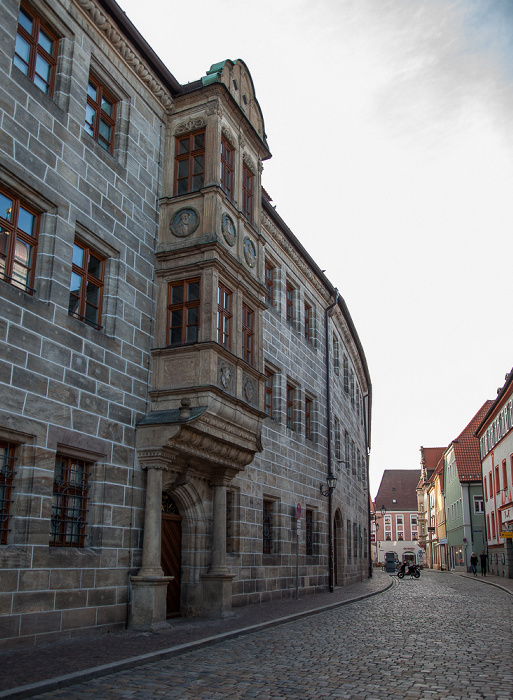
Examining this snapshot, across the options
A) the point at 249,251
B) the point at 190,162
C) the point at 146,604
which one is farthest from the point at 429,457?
the point at 146,604

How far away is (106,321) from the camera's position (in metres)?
12.2

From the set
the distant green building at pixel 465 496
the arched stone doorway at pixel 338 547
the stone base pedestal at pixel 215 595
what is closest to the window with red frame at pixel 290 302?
the arched stone doorway at pixel 338 547

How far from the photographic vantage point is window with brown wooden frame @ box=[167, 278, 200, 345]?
13547 millimetres

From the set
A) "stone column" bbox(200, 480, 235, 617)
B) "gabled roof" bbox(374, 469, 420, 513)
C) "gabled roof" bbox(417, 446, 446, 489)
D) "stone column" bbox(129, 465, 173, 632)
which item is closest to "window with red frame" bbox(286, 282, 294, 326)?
"stone column" bbox(200, 480, 235, 617)

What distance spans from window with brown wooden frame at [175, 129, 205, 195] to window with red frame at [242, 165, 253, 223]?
1.79 metres

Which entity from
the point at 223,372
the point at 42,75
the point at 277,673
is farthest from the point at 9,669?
the point at 42,75

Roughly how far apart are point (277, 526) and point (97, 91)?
486 inches

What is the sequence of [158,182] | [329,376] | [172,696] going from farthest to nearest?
[329,376], [158,182], [172,696]

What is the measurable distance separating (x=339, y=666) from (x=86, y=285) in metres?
7.31

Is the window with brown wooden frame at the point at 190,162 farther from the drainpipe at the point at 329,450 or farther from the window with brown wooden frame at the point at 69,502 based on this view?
the drainpipe at the point at 329,450

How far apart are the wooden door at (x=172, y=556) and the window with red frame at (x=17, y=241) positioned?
19.1 ft

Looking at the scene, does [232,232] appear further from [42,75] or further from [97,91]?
[42,75]

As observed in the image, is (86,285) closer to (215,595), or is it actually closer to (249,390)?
(249,390)

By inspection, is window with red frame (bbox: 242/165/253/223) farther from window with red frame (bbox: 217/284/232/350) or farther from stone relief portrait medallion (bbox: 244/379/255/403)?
stone relief portrait medallion (bbox: 244/379/255/403)
